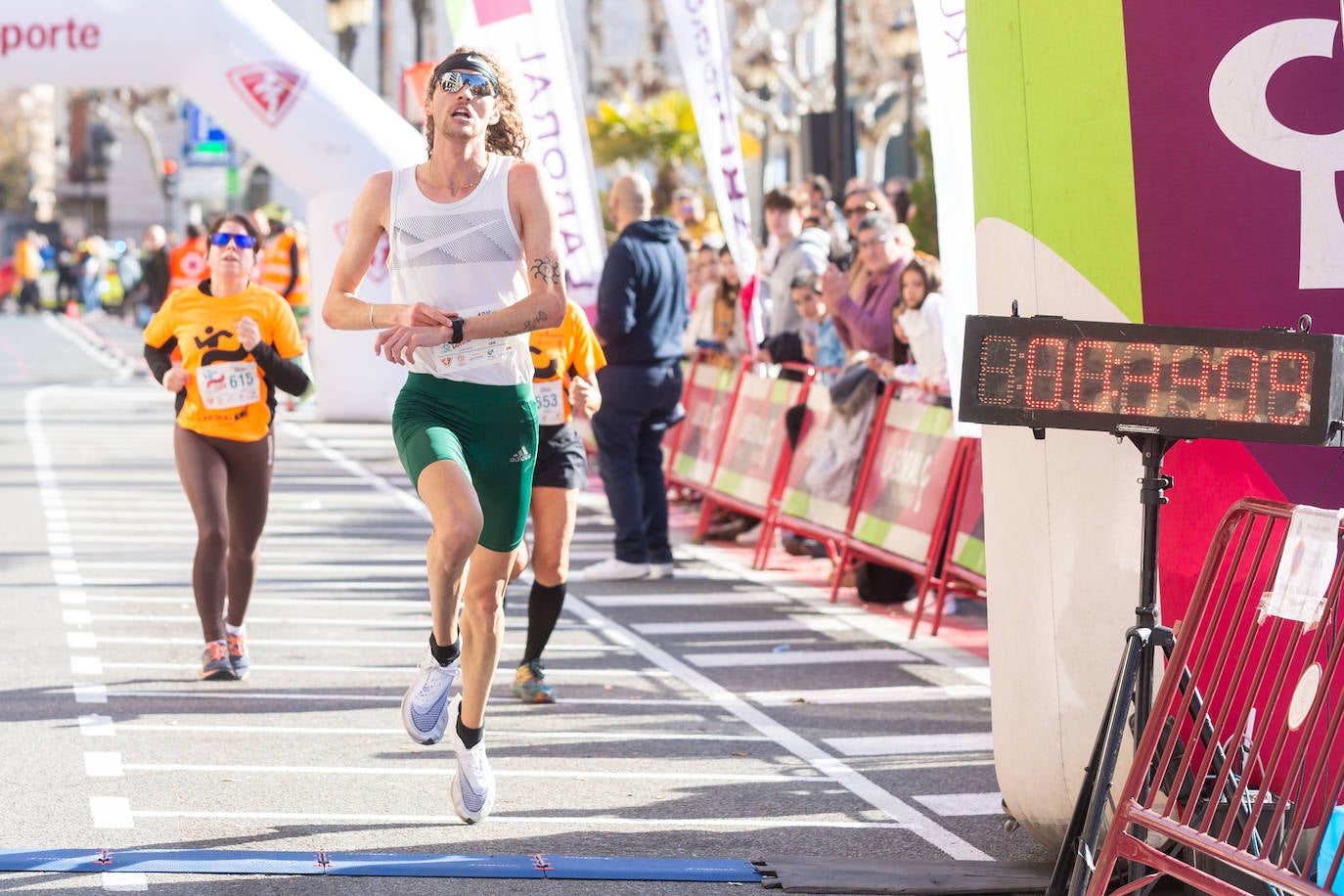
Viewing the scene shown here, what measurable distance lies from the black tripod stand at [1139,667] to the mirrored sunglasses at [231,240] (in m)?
4.58

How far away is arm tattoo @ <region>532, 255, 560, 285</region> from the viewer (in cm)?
595

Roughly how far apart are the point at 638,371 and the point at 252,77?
331 inches

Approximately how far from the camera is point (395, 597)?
434 inches

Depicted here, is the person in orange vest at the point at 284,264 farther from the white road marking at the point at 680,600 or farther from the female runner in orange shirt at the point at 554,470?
the female runner in orange shirt at the point at 554,470

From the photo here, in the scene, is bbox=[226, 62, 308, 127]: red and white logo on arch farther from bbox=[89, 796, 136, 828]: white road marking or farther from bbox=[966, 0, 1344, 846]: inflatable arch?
bbox=[966, 0, 1344, 846]: inflatable arch

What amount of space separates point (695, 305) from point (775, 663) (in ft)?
21.7

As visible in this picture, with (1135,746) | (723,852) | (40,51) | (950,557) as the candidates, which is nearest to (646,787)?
(723,852)

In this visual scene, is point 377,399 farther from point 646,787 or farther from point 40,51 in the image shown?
point 646,787

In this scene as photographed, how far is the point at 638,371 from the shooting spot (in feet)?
38.0

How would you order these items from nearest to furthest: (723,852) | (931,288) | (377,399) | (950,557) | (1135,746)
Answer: (1135,746) → (723,852) → (950,557) → (931,288) → (377,399)

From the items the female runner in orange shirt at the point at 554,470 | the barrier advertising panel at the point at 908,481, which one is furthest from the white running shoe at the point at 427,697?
the barrier advertising panel at the point at 908,481

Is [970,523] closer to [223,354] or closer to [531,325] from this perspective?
[223,354]

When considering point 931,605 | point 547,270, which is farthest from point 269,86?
point 547,270

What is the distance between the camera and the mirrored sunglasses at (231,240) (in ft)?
28.0
